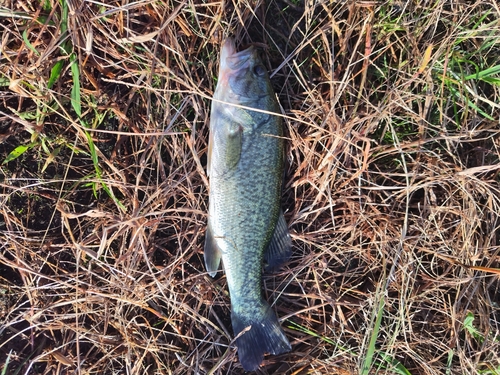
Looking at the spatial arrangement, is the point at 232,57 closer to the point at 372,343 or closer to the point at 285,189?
the point at 285,189

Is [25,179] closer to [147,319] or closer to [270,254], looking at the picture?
[147,319]

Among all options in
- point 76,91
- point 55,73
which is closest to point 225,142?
point 76,91

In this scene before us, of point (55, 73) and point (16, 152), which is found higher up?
point (55, 73)

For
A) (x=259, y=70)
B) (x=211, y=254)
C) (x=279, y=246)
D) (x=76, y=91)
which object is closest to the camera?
(x=76, y=91)

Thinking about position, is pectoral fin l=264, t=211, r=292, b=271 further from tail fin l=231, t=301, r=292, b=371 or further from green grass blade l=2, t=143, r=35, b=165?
green grass blade l=2, t=143, r=35, b=165

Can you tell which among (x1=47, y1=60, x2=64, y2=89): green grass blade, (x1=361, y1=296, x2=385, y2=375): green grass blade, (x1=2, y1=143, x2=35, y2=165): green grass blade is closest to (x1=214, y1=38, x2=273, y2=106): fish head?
(x1=47, y1=60, x2=64, y2=89): green grass blade

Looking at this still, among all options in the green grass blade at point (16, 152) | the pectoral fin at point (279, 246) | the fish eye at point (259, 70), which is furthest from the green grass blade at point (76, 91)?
the pectoral fin at point (279, 246)

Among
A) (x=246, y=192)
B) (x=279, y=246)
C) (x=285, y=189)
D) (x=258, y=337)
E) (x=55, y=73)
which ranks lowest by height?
(x=258, y=337)

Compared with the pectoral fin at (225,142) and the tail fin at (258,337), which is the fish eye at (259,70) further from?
the tail fin at (258,337)

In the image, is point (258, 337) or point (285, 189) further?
point (285, 189)
